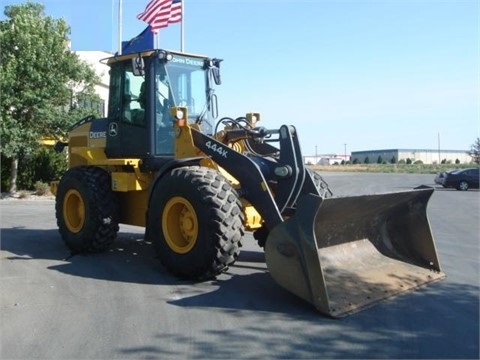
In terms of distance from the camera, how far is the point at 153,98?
7.65m

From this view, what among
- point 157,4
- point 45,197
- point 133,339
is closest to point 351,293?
point 133,339

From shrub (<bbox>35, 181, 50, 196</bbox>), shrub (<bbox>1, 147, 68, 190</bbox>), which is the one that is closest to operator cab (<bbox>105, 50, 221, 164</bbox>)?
shrub (<bbox>35, 181, 50, 196</bbox>)

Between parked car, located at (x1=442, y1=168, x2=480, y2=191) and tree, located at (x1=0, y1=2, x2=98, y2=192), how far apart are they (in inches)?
847

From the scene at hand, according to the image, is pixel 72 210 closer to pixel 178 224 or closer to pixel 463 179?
pixel 178 224

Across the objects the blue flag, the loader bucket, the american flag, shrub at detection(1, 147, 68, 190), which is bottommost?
the loader bucket

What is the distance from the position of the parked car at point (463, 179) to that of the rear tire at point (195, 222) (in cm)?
2710

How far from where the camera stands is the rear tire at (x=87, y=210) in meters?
7.70

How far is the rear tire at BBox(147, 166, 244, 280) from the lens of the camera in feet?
19.4

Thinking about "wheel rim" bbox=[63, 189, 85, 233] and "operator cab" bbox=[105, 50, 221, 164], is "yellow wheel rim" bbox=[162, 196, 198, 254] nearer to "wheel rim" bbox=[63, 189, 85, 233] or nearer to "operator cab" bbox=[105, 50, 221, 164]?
"operator cab" bbox=[105, 50, 221, 164]

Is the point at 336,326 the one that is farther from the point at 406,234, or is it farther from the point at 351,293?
the point at 406,234

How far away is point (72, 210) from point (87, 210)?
2.52 feet

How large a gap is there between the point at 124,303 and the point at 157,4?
1131cm

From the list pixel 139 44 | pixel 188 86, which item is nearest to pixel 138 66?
pixel 188 86

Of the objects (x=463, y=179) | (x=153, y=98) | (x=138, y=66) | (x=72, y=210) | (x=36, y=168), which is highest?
(x=138, y=66)
